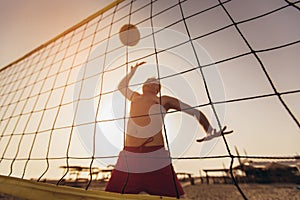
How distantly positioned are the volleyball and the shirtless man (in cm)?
36

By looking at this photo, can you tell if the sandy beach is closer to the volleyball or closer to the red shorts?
the red shorts

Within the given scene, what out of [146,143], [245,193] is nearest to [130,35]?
[146,143]

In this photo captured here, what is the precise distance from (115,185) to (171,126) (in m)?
0.71

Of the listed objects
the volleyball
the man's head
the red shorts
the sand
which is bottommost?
the sand

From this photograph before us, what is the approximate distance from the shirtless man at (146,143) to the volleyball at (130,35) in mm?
364

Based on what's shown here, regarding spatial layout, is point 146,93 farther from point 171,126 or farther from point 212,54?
point 212,54

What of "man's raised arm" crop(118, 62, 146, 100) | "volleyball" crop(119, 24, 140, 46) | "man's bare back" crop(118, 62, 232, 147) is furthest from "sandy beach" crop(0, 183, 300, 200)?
"volleyball" crop(119, 24, 140, 46)

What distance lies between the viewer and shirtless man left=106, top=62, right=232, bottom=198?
0.93 m

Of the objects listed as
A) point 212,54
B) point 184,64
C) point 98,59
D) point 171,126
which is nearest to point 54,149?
point 98,59

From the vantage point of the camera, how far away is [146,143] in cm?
109

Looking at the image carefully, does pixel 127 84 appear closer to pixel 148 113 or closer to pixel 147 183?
pixel 148 113

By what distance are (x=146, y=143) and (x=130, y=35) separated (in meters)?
1.11

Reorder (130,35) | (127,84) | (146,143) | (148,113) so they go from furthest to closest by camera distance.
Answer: (130,35) → (127,84) → (148,113) → (146,143)

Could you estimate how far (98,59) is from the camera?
172cm
